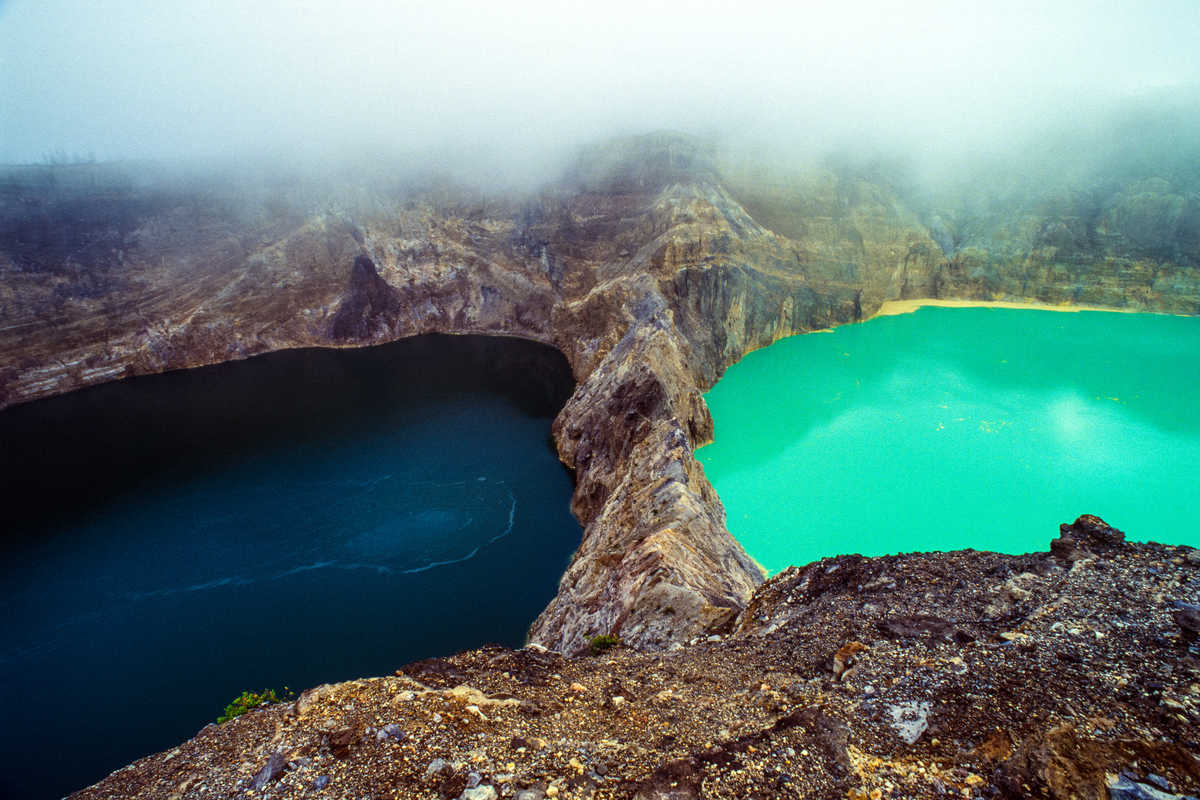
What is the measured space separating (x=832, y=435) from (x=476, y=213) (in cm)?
5684

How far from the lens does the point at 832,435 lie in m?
46.8

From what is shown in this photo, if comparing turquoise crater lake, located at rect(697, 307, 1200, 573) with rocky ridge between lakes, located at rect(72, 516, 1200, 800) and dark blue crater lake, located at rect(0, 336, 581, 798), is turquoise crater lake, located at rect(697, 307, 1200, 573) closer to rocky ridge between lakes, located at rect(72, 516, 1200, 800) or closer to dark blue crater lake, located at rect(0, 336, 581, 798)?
dark blue crater lake, located at rect(0, 336, 581, 798)

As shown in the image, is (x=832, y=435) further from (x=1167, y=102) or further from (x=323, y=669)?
(x=1167, y=102)

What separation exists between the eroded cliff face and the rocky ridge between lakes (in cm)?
3362

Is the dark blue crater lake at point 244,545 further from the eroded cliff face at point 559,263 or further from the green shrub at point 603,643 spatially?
the green shrub at point 603,643

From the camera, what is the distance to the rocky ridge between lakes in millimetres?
9422

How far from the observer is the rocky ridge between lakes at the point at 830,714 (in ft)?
30.9

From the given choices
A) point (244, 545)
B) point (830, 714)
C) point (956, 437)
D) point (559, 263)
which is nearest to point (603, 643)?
point (830, 714)

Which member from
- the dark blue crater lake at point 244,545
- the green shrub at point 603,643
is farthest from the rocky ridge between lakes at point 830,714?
the dark blue crater lake at point 244,545

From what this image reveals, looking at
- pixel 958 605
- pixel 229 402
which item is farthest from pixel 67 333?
pixel 958 605

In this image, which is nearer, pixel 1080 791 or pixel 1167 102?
pixel 1080 791

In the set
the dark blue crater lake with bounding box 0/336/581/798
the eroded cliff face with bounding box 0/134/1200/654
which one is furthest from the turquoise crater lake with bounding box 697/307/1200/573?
the dark blue crater lake with bounding box 0/336/581/798

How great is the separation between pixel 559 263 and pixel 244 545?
4911 cm

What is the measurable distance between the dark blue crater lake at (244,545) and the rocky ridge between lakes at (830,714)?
56.6 ft
